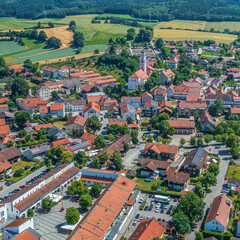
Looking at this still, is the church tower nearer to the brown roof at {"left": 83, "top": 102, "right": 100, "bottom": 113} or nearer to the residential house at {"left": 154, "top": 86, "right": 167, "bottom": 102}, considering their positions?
the residential house at {"left": 154, "top": 86, "right": 167, "bottom": 102}

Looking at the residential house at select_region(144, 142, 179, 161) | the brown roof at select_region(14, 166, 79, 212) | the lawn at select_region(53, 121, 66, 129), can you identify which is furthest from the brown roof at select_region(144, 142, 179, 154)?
the lawn at select_region(53, 121, 66, 129)

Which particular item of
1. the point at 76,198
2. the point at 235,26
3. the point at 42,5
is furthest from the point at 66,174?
the point at 42,5

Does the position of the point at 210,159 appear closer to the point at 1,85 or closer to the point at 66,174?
the point at 66,174

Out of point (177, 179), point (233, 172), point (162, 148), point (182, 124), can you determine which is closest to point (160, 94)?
point (182, 124)

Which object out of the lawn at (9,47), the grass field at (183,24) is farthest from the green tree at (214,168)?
the grass field at (183,24)

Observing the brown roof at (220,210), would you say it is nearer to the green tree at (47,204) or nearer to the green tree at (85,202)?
the green tree at (85,202)

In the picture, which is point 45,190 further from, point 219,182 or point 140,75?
point 140,75
